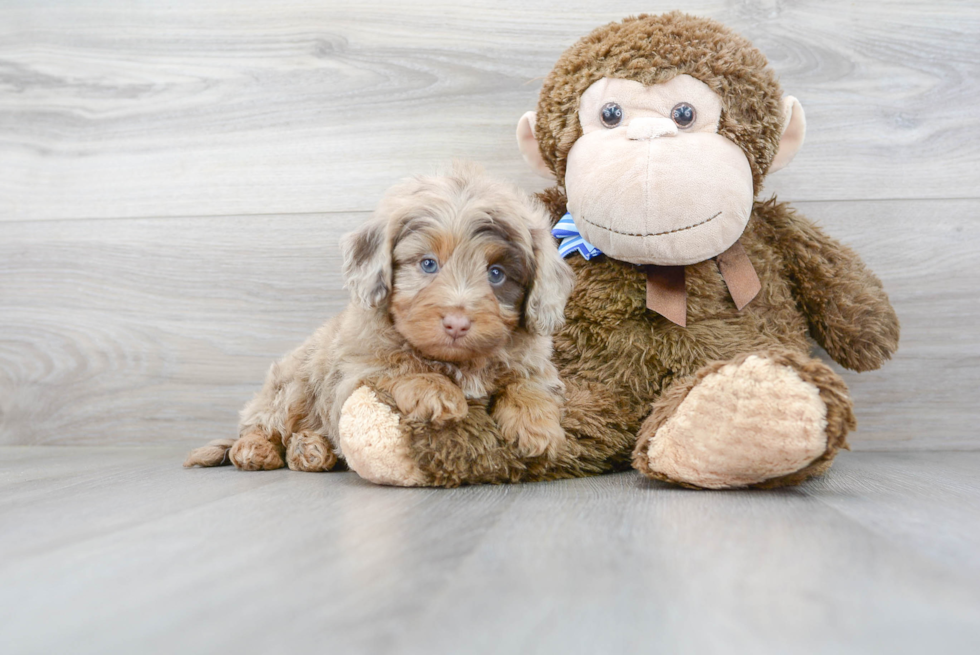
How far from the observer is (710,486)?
4.78ft

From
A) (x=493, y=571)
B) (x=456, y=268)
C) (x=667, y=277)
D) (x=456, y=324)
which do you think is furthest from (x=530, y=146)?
(x=493, y=571)

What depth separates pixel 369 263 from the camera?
62.4 inches

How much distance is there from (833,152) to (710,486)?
1389 millimetres

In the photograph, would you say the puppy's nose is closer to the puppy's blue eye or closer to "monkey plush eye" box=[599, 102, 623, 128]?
the puppy's blue eye

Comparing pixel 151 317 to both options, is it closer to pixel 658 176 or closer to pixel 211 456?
pixel 211 456

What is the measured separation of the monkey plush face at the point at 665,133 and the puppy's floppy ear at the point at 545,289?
6.6 inches

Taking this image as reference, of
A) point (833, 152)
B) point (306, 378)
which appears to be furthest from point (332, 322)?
point (833, 152)

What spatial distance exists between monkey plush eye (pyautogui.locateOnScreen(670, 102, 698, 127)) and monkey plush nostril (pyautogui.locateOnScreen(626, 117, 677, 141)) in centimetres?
5

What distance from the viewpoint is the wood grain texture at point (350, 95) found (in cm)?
228

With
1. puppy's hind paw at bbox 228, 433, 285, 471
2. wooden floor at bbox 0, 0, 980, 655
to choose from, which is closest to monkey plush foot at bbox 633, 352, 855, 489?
wooden floor at bbox 0, 0, 980, 655

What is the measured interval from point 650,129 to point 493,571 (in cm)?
116

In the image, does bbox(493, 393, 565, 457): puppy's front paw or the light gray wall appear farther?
the light gray wall

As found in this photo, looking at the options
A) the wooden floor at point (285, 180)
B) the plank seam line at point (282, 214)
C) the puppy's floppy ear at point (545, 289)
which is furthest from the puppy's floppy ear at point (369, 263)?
the plank seam line at point (282, 214)

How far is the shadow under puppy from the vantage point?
149 cm
